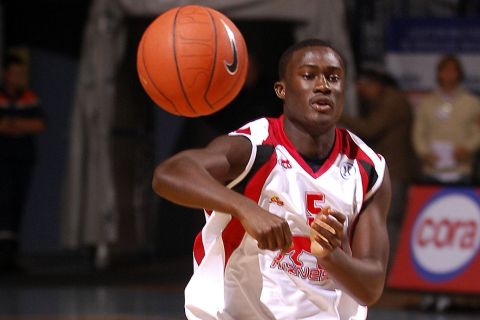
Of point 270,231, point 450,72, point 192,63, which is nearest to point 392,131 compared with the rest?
point 450,72

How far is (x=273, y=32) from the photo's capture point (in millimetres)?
13148

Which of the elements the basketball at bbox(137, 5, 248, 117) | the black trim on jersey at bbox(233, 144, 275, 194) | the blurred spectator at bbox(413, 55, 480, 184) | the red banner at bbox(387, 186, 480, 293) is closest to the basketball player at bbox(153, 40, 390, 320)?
the black trim on jersey at bbox(233, 144, 275, 194)

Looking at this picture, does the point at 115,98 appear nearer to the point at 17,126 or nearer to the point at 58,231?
the point at 17,126

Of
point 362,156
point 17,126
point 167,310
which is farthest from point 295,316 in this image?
point 17,126

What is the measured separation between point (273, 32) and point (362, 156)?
28.9 ft

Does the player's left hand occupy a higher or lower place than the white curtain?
higher

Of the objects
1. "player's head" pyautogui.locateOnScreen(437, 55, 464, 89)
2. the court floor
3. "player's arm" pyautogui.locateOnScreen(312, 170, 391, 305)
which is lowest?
the court floor

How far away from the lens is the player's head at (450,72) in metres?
10.2

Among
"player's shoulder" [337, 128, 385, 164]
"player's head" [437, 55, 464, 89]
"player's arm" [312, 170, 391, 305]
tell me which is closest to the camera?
"player's arm" [312, 170, 391, 305]

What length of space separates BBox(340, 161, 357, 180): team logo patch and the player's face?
18 centimetres

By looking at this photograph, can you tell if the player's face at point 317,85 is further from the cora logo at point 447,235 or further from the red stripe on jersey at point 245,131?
the cora logo at point 447,235

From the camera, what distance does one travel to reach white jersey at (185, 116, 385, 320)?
4238 millimetres

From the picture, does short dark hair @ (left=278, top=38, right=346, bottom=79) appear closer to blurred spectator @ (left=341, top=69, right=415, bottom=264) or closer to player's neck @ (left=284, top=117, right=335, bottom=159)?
player's neck @ (left=284, top=117, right=335, bottom=159)

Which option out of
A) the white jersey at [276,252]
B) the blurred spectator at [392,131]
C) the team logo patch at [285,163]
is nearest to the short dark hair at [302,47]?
the white jersey at [276,252]
